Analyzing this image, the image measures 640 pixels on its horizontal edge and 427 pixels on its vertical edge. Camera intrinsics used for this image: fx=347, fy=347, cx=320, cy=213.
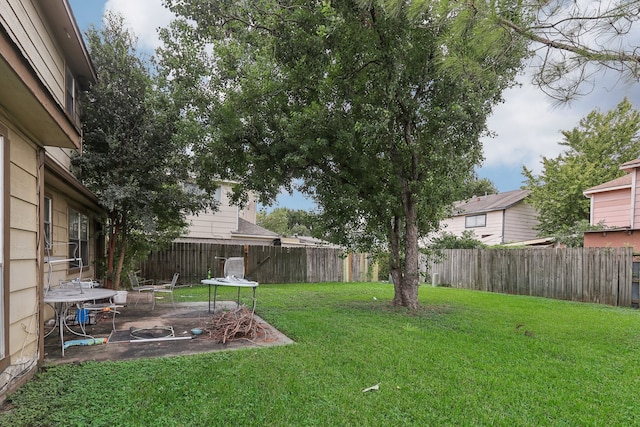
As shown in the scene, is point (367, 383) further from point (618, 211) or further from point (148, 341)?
point (618, 211)

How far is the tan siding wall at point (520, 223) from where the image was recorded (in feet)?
59.5

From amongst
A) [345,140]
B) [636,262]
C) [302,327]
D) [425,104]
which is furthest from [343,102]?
[636,262]

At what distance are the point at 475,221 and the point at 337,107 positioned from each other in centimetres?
1598

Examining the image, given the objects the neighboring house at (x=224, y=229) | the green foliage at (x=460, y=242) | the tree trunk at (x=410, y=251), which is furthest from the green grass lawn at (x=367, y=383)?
the neighboring house at (x=224, y=229)

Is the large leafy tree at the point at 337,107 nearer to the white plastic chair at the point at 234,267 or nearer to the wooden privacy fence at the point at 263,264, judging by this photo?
the white plastic chair at the point at 234,267

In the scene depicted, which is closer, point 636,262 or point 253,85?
point 253,85

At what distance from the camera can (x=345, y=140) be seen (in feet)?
21.0

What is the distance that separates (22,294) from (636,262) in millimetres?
11566

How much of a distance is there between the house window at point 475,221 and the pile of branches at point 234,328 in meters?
17.2

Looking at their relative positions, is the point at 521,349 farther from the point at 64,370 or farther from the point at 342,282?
the point at 342,282

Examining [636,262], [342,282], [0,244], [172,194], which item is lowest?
[342,282]

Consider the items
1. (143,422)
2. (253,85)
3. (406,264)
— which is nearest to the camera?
(143,422)

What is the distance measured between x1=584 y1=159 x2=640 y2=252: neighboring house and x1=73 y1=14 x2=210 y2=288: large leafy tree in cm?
1211

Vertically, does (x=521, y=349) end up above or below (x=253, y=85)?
below
